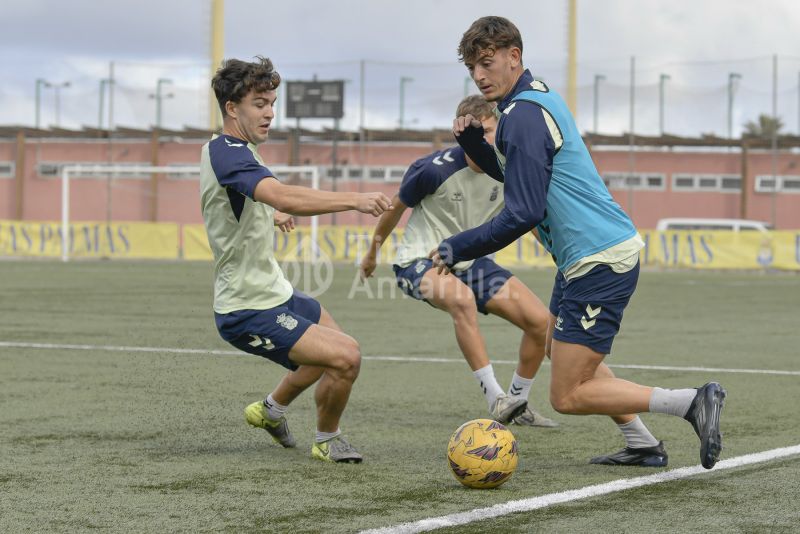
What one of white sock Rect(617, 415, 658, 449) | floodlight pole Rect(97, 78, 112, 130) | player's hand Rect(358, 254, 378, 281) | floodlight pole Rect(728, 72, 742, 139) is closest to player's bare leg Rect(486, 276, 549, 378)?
player's hand Rect(358, 254, 378, 281)

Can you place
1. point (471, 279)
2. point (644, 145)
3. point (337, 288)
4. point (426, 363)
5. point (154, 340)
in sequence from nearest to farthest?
point (471, 279), point (426, 363), point (154, 340), point (337, 288), point (644, 145)

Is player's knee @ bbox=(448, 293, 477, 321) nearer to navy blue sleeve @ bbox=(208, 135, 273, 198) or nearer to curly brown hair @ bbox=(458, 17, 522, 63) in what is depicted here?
navy blue sleeve @ bbox=(208, 135, 273, 198)

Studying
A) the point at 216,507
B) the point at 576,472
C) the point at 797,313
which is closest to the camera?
the point at 216,507

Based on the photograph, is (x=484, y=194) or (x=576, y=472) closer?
(x=576, y=472)

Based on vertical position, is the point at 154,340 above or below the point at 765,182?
below

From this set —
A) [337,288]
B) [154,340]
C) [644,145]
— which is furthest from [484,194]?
[644,145]

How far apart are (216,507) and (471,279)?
133 inches

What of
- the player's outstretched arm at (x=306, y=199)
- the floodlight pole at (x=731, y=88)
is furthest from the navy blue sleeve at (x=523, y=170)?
the floodlight pole at (x=731, y=88)

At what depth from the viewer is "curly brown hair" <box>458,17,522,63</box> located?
5.28m

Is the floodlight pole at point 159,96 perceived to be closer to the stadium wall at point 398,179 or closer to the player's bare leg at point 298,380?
the stadium wall at point 398,179

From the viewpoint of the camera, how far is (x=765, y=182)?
3962 cm

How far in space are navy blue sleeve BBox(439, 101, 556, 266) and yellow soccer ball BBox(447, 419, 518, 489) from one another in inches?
34.1

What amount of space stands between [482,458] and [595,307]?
2.71 feet

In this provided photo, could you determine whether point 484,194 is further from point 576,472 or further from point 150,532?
point 150,532
